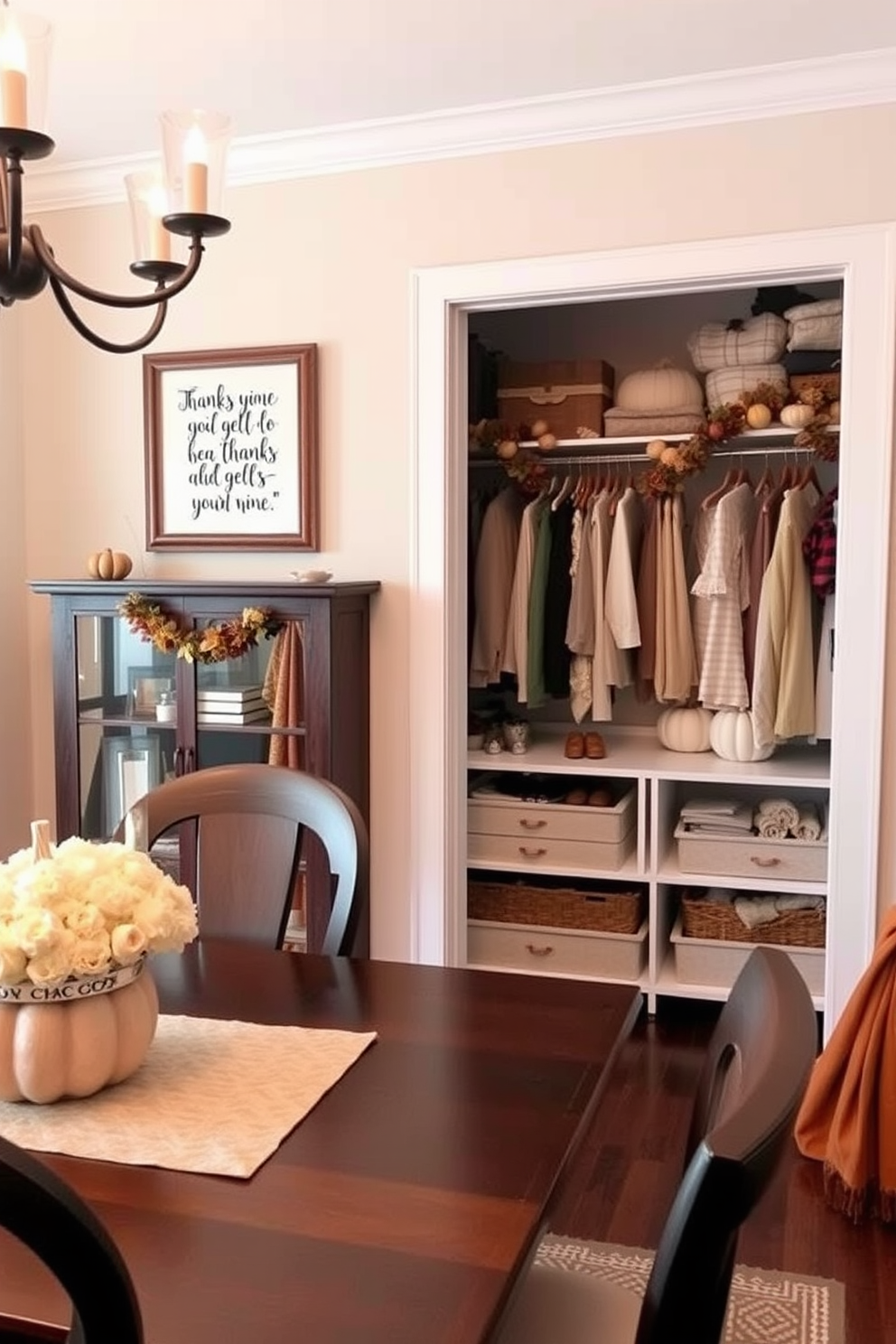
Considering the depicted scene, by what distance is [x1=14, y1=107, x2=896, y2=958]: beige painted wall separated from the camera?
2895 mm

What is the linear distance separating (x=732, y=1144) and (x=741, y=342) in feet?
10.4

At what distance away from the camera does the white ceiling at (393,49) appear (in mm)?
2477

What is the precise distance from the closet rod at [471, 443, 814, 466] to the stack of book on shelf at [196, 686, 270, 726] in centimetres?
129

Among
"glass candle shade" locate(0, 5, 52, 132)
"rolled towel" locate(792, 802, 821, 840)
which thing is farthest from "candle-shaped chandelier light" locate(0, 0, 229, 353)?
"rolled towel" locate(792, 802, 821, 840)

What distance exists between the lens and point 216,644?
3.11 metres

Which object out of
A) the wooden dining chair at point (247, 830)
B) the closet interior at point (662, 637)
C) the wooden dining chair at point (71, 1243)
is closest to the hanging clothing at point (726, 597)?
the closet interior at point (662, 637)

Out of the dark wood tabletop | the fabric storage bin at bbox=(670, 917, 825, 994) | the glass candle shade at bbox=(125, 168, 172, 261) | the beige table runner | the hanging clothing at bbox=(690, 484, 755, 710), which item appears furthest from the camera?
the hanging clothing at bbox=(690, 484, 755, 710)

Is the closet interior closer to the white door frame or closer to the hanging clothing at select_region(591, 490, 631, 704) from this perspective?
the hanging clothing at select_region(591, 490, 631, 704)

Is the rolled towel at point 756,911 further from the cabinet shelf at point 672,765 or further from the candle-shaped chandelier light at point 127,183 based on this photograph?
the candle-shaped chandelier light at point 127,183

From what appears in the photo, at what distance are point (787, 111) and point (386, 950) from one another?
2.48 metres

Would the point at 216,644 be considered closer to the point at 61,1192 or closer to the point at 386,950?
the point at 386,950

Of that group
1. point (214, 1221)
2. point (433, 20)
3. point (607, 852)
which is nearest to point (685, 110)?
point (433, 20)

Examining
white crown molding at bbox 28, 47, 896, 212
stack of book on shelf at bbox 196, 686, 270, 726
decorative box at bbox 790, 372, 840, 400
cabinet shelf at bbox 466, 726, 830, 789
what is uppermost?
white crown molding at bbox 28, 47, 896, 212

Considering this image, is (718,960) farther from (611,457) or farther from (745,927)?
(611,457)
